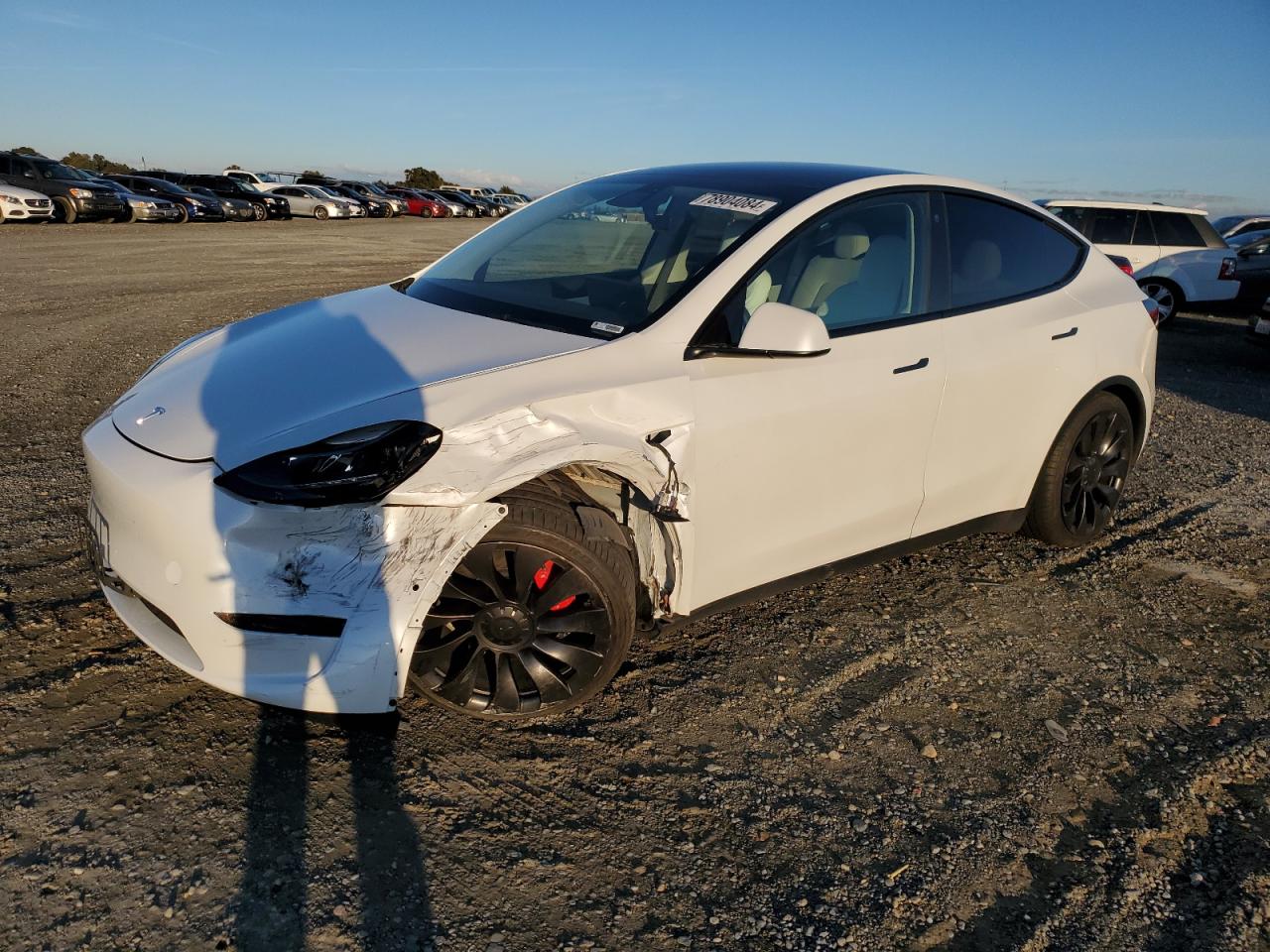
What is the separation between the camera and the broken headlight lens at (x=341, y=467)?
8.13 ft

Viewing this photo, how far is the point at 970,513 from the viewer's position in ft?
13.0

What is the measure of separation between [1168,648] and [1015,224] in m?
1.90

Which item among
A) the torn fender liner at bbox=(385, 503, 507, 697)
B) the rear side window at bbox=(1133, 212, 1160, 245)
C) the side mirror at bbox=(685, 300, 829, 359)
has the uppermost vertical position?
the rear side window at bbox=(1133, 212, 1160, 245)

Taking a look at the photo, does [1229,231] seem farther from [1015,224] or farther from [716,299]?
[716,299]

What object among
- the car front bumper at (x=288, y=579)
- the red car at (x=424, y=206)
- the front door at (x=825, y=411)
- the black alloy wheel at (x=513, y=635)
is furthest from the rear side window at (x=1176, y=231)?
the red car at (x=424, y=206)

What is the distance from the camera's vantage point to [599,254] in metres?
3.78

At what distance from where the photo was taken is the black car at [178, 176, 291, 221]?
114ft

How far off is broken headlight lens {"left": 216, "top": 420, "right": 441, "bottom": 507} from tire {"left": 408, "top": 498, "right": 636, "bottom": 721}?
33cm

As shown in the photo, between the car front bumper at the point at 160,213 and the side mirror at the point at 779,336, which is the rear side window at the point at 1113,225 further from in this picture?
the car front bumper at the point at 160,213

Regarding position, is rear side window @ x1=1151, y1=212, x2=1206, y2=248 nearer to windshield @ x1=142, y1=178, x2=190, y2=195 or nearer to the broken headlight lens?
the broken headlight lens

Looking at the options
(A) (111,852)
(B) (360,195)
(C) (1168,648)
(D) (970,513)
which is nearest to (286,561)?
(A) (111,852)

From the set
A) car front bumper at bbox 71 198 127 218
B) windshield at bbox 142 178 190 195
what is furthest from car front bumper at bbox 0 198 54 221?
windshield at bbox 142 178 190 195

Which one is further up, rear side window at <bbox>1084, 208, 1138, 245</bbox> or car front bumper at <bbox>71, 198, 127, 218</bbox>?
car front bumper at <bbox>71, 198, 127, 218</bbox>

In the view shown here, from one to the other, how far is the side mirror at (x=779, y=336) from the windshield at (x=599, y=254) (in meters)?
0.28
